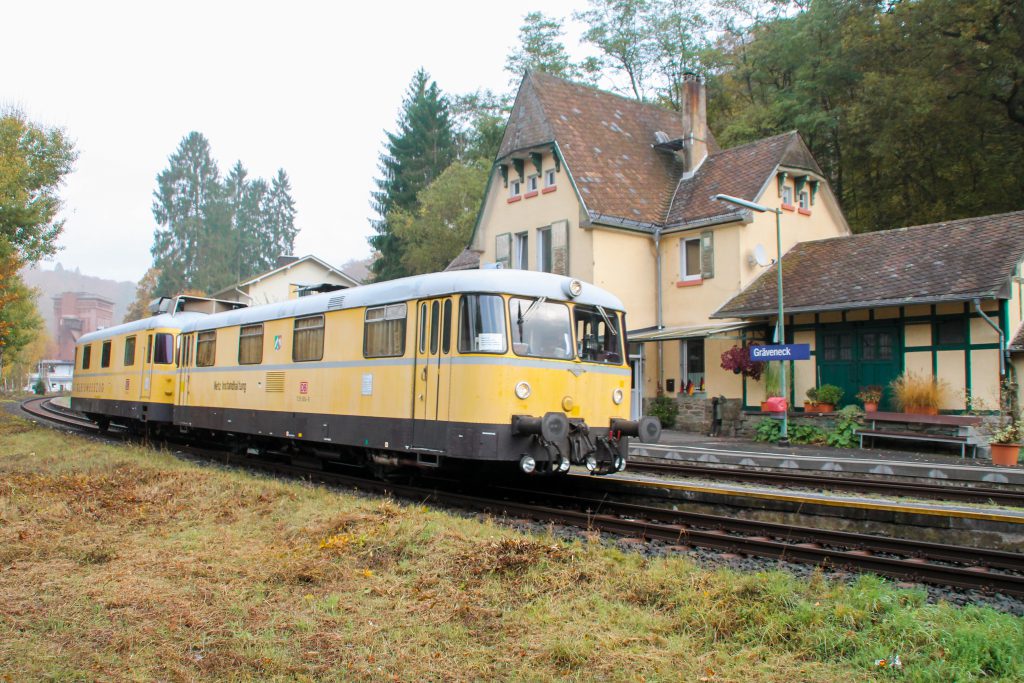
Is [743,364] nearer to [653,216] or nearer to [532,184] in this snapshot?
[653,216]

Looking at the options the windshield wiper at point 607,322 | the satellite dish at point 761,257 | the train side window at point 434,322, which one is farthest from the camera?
the satellite dish at point 761,257

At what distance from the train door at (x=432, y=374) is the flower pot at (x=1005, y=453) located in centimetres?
1130

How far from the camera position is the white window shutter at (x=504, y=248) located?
2873cm

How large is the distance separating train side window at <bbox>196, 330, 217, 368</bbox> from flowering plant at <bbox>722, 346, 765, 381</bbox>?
13.2 metres

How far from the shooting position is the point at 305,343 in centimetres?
1343

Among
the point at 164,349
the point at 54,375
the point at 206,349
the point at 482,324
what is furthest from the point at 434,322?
the point at 54,375

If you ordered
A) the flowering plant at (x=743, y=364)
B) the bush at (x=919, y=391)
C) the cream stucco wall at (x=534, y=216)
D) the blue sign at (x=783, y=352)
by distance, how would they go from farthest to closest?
1. the cream stucco wall at (x=534, y=216)
2. the flowering plant at (x=743, y=364)
3. the bush at (x=919, y=391)
4. the blue sign at (x=783, y=352)

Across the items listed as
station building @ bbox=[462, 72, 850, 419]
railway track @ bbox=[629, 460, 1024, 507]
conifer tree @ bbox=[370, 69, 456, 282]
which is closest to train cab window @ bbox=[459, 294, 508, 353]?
railway track @ bbox=[629, 460, 1024, 507]

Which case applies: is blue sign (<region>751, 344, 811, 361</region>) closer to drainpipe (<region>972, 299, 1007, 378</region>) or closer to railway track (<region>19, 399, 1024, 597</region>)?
drainpipe (<region>972, 299, 1007, 378</region>)

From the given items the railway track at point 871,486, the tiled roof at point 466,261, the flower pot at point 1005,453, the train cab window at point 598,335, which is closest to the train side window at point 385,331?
the train cab window at point 598,335

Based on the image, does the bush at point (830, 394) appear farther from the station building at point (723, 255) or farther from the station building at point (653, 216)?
the station building at point (653, 216)

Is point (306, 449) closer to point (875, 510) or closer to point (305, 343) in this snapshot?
point (305, 343)

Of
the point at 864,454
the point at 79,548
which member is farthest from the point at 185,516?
the point at 864,454

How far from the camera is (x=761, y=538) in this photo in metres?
8.75
